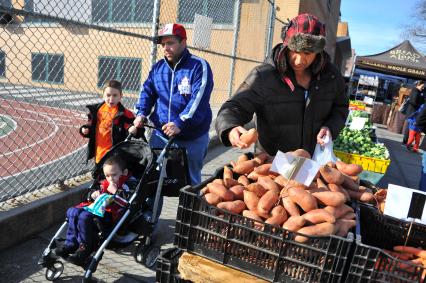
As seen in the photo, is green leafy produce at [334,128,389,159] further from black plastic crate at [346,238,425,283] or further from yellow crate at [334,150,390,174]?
black plastic crate at [346,238,425,283]

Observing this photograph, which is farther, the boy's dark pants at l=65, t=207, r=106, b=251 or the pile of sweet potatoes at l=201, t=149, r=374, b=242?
the boy's dark pants at l=65, t=207, r=106, b=251

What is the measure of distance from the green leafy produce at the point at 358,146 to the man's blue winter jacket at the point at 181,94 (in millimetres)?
3104

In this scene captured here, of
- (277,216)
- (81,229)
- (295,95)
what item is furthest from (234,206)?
(81,229)

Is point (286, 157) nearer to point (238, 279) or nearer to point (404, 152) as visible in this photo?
point (238, 279)

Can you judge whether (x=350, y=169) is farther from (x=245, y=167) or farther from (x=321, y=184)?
(x=245, y=167)

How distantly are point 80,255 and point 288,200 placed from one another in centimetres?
177

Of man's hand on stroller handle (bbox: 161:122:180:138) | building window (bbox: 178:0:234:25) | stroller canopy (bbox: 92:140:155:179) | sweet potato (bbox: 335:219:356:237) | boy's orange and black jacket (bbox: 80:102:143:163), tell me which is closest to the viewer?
sweet potato (bbox: 335:219:356:237)

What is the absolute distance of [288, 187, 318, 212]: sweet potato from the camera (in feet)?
5.74

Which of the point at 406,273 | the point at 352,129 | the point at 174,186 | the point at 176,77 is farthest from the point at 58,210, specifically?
the point at 352,129

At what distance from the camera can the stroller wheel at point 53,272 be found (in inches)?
116

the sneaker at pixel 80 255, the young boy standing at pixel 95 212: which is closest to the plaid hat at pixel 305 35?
the young boy standing at pixel 95 212

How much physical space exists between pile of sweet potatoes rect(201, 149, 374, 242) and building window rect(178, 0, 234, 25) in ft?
23.4

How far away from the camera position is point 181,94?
11.9 ft

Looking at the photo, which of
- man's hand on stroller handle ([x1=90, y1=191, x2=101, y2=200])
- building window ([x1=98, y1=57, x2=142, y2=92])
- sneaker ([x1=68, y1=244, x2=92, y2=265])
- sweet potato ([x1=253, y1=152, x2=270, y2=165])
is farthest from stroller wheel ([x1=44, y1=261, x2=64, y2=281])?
building window ([x1=98, y1=57, x2=142, y2=92])
